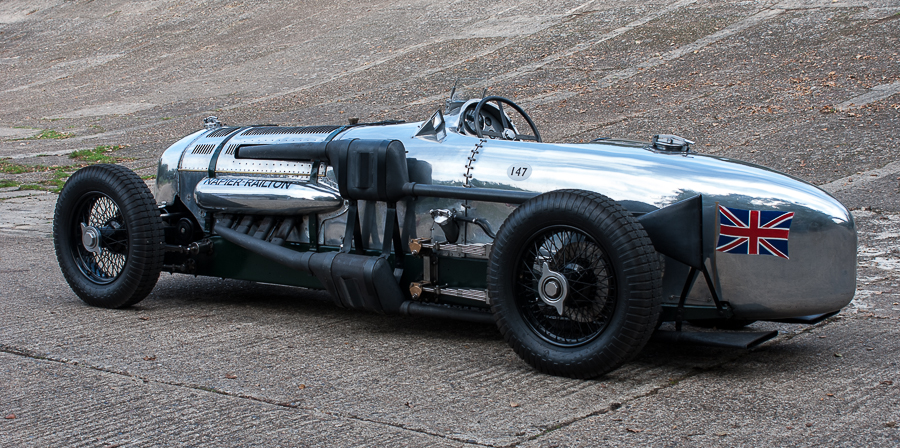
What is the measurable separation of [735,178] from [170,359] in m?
2.93

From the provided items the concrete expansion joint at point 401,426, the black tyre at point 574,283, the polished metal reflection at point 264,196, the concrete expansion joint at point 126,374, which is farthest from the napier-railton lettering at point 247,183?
the concrete expansion joint at point 401,426

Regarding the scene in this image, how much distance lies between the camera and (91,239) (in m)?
5.55

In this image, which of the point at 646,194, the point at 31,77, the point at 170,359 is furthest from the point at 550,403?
the point at 31,77

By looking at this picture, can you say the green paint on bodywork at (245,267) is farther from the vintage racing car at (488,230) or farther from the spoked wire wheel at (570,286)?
the spoked wire wheel at (570,286)

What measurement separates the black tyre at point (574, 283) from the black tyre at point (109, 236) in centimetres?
240

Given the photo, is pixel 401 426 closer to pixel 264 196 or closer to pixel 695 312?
pixel 695 312

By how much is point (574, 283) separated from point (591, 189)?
0.53 metres

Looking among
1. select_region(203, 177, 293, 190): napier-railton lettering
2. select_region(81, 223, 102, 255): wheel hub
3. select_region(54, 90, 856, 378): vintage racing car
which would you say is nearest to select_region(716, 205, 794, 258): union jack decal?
select_region(54, 90, 856, 378): vintage racing car

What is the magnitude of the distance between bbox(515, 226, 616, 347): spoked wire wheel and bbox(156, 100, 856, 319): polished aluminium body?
14.1 inches

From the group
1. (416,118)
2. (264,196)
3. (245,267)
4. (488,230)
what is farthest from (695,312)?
(416,118)

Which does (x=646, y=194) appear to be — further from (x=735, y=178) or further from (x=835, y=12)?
(x=835, y=12)

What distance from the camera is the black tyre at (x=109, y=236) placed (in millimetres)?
5336

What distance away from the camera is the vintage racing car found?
12.9 feet

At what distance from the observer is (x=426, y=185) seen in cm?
468
